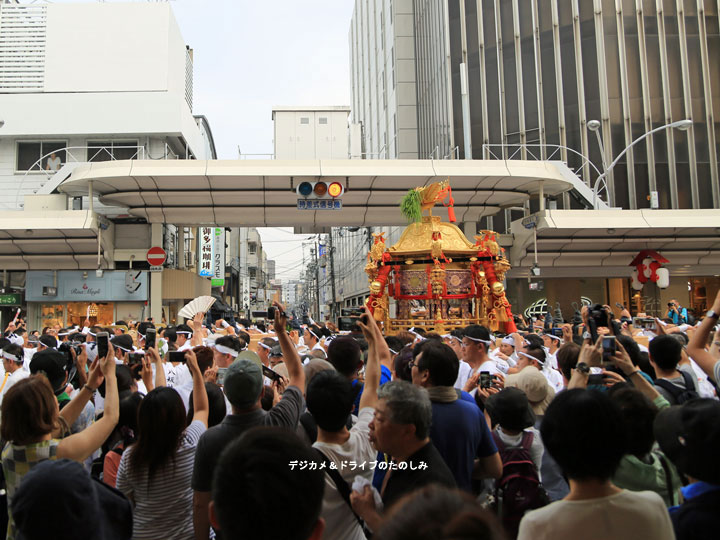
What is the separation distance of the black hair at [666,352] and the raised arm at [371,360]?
7.24 ft

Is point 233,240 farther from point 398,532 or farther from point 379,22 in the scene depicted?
point 398,532

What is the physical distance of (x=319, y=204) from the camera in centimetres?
1714

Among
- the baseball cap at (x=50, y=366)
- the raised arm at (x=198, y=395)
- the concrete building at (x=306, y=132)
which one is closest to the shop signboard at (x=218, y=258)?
the concrete building at (x=306, y=132)

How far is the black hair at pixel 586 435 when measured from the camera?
217cm

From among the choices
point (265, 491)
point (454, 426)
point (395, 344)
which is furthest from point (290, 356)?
point (395, 344)

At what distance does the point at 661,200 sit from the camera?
2938 centimetres

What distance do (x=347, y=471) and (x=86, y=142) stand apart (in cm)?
3051

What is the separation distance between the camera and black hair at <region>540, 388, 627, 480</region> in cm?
217

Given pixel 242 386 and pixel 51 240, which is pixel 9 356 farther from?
pixel 51 240

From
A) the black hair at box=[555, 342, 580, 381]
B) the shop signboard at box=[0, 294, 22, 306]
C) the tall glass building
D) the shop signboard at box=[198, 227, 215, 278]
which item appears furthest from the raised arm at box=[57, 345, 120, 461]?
the shop signboard at box=[198, 227, 215, 278]

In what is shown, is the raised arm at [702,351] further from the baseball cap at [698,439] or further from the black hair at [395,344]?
the black hair at [395,344]

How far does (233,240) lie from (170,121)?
30553mm

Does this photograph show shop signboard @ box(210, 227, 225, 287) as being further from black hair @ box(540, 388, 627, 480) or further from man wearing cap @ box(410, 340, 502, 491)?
black hair @ box(540, 388, 627, 480)

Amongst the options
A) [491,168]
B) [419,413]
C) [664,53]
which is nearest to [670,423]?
[419,413]
